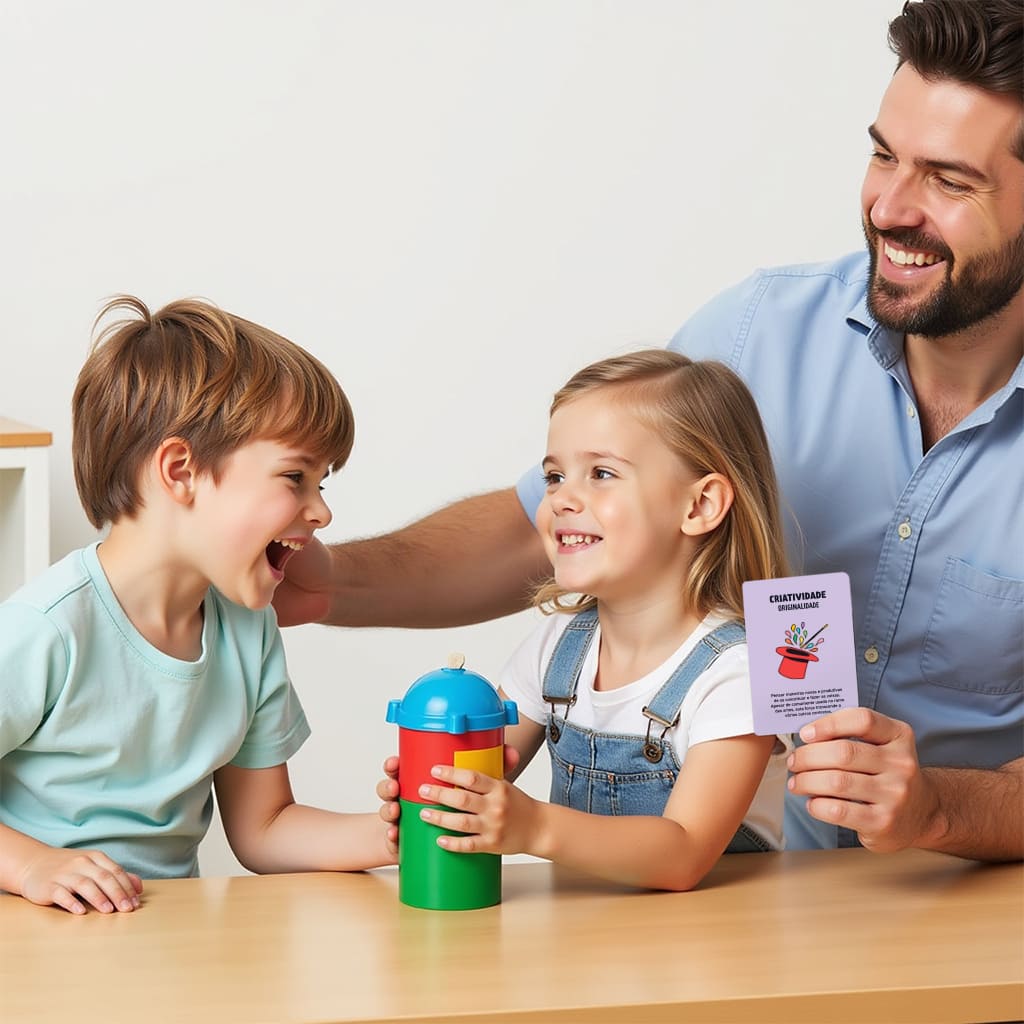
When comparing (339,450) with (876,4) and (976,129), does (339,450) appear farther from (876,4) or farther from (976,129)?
(876,4)

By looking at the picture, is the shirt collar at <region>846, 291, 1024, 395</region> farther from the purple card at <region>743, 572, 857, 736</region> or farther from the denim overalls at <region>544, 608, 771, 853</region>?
the purple card at <region>743, 572, 857, 736</region>

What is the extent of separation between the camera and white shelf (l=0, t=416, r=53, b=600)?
2.23 m

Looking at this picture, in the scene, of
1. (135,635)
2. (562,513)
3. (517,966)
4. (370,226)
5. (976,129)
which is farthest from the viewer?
(370,226)

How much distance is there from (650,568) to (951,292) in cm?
51

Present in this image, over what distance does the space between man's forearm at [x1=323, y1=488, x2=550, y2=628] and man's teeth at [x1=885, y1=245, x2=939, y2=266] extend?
1.84 ft

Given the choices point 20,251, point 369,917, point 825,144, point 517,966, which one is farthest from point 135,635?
point 825,144

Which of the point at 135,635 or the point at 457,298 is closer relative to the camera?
the point at 135,635

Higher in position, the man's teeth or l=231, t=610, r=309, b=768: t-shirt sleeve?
the man's teeth

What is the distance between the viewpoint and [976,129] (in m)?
1.66

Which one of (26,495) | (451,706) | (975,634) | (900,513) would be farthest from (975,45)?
(26,495)

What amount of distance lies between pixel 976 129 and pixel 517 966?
1090mm

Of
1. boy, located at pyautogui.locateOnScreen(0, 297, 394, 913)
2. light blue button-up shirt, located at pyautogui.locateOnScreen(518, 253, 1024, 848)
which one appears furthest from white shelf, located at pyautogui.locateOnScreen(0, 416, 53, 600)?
light blue button-up shirt, located at pyautogui.locateOnScreen(518, 253, 1024, 848)

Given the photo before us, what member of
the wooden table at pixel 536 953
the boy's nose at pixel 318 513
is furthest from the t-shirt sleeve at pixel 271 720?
the wooden table at pixel 536 953

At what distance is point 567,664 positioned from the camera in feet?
5.17
